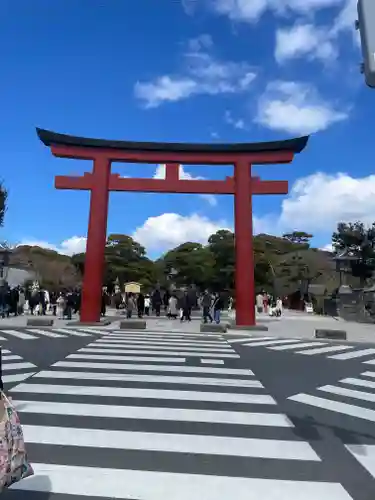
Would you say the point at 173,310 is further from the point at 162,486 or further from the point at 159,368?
the point at 162,486

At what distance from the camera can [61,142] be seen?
19.7m

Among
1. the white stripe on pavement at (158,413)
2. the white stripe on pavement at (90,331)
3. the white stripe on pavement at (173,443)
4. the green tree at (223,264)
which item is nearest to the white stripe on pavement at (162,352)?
the white stripe on pavement at (90,331)

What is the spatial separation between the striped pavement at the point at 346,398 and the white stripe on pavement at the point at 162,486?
2612 millimetres

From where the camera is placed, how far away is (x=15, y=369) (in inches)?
348

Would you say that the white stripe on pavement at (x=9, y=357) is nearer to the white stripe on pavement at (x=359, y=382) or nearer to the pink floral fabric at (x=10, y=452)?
the white stripe on pavement at (x=359, y=382)

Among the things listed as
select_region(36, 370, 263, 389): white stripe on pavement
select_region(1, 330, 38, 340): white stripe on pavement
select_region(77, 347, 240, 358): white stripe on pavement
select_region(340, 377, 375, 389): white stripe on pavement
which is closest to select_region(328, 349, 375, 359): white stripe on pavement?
select_region(77, 347, 240, 358): white stripe on pavement

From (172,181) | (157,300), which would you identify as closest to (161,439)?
(172,181)

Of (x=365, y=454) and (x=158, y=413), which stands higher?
(x=158, y=413)

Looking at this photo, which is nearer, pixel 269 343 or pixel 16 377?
pixel 16 377

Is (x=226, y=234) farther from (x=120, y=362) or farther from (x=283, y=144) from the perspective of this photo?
(x=120, y=362)

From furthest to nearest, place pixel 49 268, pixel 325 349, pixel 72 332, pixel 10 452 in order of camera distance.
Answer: pixel 49 268, pixel 72 332, pixel 325 349, pixel 10 452

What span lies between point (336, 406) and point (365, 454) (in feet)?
6.63

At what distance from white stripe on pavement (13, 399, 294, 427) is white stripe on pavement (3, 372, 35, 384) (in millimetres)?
1589

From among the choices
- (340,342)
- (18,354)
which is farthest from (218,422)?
(340,342)
